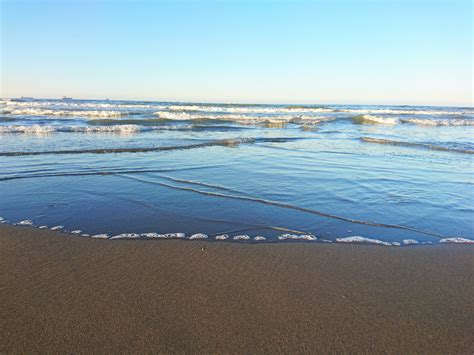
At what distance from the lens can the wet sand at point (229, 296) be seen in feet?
7.88

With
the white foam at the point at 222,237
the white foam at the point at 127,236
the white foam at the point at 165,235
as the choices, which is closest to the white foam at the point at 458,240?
the white foam at the point at 222,237

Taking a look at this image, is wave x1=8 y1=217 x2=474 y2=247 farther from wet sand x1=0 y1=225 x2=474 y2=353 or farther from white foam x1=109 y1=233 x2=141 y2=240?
wet sand x1=0 y1=225 x2=474 y2=353

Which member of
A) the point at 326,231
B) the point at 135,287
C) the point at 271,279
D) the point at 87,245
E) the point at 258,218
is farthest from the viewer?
the point at 258,218

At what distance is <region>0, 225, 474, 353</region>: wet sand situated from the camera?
94.6 inches

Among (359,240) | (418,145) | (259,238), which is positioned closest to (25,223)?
(259,238)

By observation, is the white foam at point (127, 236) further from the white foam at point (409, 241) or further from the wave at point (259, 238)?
the white foam at point (409, 241)

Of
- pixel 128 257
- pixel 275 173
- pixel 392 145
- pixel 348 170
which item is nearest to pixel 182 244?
pixel 128 257

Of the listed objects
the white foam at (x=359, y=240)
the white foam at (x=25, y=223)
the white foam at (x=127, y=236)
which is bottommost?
the white foam at (x=359, y=240)

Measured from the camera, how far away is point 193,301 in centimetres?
282

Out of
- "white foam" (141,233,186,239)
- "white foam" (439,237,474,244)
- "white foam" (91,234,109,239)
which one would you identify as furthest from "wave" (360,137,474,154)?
"white foam" (91,234,109,239)

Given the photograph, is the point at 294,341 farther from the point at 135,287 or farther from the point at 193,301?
the point at 135,287

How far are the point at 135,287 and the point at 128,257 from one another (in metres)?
0.64

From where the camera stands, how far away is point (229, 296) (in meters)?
2.92

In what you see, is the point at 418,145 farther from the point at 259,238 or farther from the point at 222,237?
the point at 222,237
